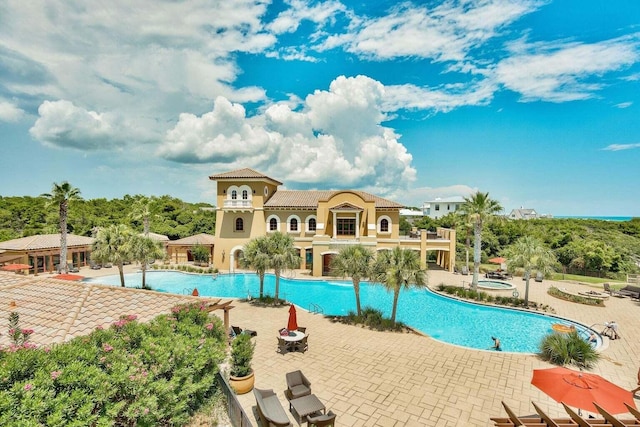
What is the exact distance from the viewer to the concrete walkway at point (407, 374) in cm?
830

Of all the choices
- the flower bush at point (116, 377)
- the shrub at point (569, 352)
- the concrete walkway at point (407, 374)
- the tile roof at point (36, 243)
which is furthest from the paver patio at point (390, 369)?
the tile roof at point (36, 243)

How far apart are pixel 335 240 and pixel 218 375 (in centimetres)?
2191

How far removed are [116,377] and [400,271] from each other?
1168 centimetres

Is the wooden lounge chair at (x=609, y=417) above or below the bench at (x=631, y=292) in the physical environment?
above

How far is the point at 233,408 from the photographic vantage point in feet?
23.4

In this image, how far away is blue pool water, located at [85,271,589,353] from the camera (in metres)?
15.9

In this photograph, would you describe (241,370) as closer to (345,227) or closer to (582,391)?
(582,391)

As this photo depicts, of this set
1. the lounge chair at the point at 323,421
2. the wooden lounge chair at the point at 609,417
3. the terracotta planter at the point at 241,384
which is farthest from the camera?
the terracotta planter at the point at 241,384

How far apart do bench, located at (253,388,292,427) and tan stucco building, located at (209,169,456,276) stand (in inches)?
887

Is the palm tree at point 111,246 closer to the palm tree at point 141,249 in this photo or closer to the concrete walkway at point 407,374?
the palm tree at point 141,249

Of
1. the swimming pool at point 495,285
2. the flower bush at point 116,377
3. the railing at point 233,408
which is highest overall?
the flower bush at point 116,377

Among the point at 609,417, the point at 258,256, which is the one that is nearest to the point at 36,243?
the point at 258,256

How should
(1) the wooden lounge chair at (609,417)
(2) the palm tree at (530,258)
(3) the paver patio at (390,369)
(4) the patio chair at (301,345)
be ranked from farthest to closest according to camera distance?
(2) the palm tree at (530,258) < (4) the patio chair at (301,345) < (3) the paver patio at (390,369) < (1) the wooden lounge chair at (609,417)

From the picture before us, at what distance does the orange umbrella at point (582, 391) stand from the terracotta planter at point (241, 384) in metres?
7.32
